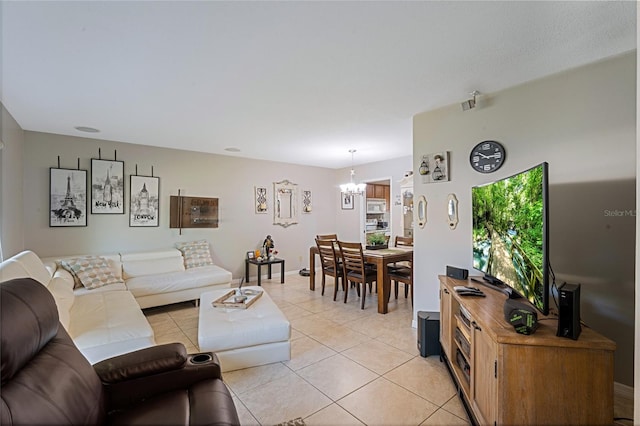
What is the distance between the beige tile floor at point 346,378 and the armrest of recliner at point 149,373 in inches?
22.2

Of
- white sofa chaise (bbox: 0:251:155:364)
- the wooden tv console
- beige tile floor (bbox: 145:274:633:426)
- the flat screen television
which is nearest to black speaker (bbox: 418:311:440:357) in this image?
beige tile floor (bbox: 145:274:633:426)

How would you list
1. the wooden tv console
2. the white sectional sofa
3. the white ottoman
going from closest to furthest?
the wooden tv console → the white sectional sofa → the white ottoman

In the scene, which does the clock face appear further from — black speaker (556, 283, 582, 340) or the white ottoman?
the white ottoman

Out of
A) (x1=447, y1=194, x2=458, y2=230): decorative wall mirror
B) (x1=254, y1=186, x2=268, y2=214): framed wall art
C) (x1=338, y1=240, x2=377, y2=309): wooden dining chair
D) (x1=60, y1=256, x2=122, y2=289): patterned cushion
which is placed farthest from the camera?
(x1=254, y1=186, x2=268, y2=214): framed wall art

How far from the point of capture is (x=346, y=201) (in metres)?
6.76

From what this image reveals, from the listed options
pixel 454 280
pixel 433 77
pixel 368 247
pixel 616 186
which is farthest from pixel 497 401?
pixel 368 247

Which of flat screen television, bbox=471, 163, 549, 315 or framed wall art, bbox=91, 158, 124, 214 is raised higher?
framed wall art, bbox=91, 158, 124, 214

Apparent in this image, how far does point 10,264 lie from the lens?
202 centimetres

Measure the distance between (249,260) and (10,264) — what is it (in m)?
3.45

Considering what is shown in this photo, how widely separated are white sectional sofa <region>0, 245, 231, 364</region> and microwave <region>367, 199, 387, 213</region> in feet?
11.5

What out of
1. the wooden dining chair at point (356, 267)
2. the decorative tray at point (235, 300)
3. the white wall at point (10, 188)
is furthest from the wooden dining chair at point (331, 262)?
the white wall at point (10, 188)

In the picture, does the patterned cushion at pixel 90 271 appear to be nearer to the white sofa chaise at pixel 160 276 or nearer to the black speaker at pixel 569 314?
the white sofa chaise at pixel 160 276

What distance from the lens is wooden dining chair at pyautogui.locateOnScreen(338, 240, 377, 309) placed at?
3.91 metres

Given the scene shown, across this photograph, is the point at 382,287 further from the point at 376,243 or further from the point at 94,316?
the point at 94,316
